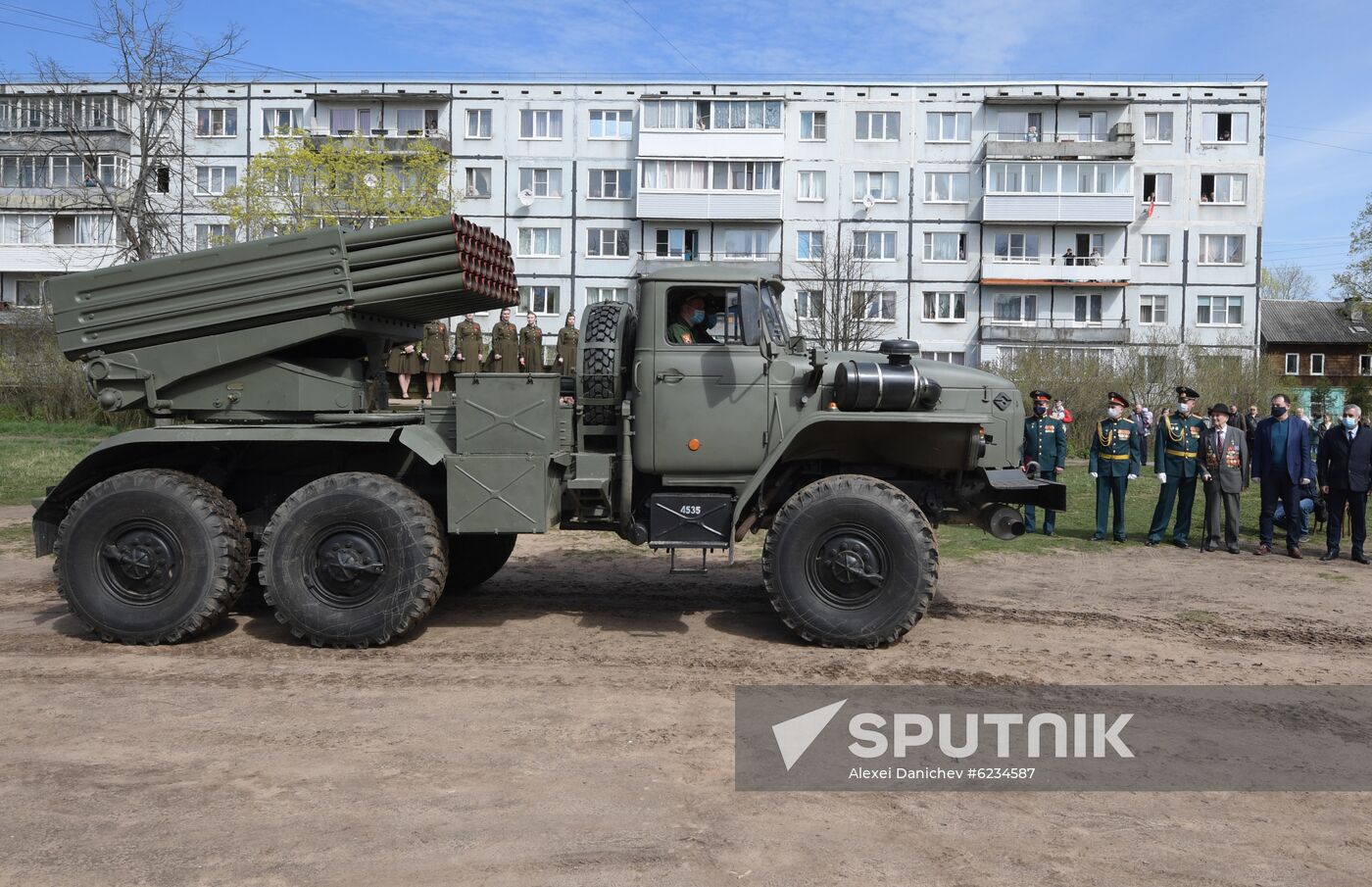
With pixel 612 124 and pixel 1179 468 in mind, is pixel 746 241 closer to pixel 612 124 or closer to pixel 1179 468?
pixel 612 124

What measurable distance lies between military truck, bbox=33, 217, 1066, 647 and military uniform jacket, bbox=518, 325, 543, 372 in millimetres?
7653

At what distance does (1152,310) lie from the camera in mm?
45312

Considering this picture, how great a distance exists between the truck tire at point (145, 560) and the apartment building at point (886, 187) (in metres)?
37.7

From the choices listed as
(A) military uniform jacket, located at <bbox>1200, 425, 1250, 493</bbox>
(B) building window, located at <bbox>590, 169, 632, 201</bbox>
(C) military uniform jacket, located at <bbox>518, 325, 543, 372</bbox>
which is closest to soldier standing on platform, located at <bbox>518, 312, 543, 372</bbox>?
(C) military uniform jacket, located at <bbox>518, 325, 543, 372</bbox>

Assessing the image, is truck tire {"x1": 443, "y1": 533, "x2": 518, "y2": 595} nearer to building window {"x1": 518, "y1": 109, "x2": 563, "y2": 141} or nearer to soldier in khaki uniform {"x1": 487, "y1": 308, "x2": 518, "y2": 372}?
soldier in khaki uniform {"x1": 487, "y1": 308, "x2": 518, "y2": 372}

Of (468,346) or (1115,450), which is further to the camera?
(468,346)

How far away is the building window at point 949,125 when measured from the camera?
44312 millimetres

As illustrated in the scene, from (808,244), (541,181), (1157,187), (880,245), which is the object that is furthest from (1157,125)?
(541,181)

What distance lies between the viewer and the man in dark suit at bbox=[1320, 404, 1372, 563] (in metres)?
12.0

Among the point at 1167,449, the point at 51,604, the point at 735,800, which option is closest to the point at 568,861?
the point at 735,800

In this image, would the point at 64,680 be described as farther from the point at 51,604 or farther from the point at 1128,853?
the point at 1128,853

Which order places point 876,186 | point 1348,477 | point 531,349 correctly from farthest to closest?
point 876,186 → point 531,349 → point 1348,477

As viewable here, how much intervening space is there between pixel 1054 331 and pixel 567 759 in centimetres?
4313

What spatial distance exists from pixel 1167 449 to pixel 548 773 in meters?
10.9
